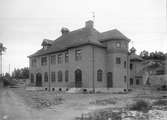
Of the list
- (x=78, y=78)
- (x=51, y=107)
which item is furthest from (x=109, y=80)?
(x=51, y=107)

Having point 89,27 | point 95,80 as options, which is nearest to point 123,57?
point 95,80

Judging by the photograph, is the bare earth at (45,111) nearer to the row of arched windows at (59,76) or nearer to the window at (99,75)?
the window at (99,75)

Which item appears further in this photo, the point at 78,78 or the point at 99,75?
the point at 78,78

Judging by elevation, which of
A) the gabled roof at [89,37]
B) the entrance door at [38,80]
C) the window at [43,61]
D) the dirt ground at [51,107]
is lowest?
the dirt ground at [51,107]

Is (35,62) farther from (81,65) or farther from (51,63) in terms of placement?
(81,65)

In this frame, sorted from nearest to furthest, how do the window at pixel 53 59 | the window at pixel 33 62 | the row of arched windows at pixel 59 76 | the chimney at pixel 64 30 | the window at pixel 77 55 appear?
1. the window at pixel 77 55
2. the row of arched windows at pixel 59 76
3. the window at pixel 53 59
4. the chimney at pixel 64 30
5. the window at pixel 33 62

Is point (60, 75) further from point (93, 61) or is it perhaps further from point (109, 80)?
point (109, 80)

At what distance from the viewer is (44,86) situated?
34.3m

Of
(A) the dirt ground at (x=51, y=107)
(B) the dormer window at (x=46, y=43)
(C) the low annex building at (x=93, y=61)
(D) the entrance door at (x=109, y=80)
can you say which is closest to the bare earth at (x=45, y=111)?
(A) the dirt ground at (x=51, y=107)

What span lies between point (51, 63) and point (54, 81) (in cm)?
331

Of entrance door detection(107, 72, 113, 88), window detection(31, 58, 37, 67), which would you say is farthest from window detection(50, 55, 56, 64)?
entrance door detection(107, 72, 113, 88)

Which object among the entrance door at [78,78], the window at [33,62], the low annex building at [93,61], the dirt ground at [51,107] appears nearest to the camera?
the dirt ground at [51,107]

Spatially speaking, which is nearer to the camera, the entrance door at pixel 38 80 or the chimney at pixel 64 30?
the entrance door at pixel 38 80

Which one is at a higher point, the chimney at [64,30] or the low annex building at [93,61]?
the chimney at [64,30]
